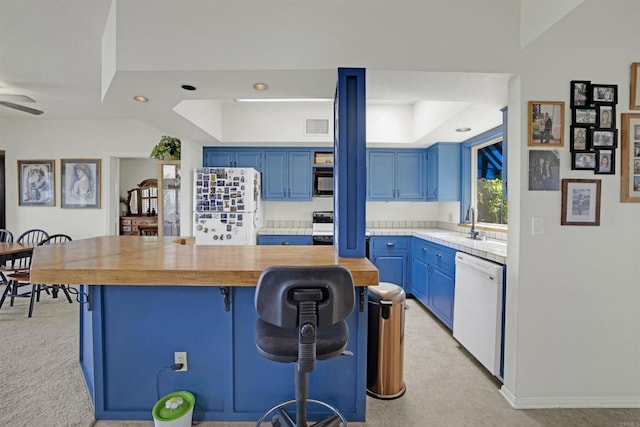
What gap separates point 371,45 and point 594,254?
1.92m

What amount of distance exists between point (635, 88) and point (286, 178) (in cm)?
350

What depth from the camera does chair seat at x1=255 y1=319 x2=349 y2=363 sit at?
1229 millimetres

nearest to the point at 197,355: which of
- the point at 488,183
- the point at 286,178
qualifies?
the point at 286,178

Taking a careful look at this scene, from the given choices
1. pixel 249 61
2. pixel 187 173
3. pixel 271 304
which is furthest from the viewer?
pixel 187 173

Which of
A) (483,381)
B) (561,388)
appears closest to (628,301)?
(561,388)

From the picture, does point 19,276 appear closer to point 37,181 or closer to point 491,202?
point 37,181

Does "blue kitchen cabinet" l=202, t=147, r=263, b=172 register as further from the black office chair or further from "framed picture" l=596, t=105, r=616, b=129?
"framed picture" l=596, t=105, r=616, b=129

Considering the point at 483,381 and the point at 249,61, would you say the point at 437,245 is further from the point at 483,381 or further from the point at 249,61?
the point at 249,61

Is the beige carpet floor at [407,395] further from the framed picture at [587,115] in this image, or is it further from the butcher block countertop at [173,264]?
the framed picture at [587,115]

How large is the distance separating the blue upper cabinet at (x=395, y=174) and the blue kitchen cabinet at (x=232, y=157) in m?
1.65

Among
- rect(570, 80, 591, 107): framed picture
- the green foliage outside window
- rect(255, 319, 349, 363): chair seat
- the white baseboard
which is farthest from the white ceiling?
the white baseboard

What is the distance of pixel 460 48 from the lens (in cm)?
184

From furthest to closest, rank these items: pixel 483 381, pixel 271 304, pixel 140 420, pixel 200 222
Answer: pixel 200 222 < pixel 483 381 < pixel 140 420 < pixel 271 304

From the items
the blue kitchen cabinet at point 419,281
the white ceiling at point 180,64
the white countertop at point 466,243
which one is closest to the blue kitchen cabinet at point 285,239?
the white countertop at point 466,243
